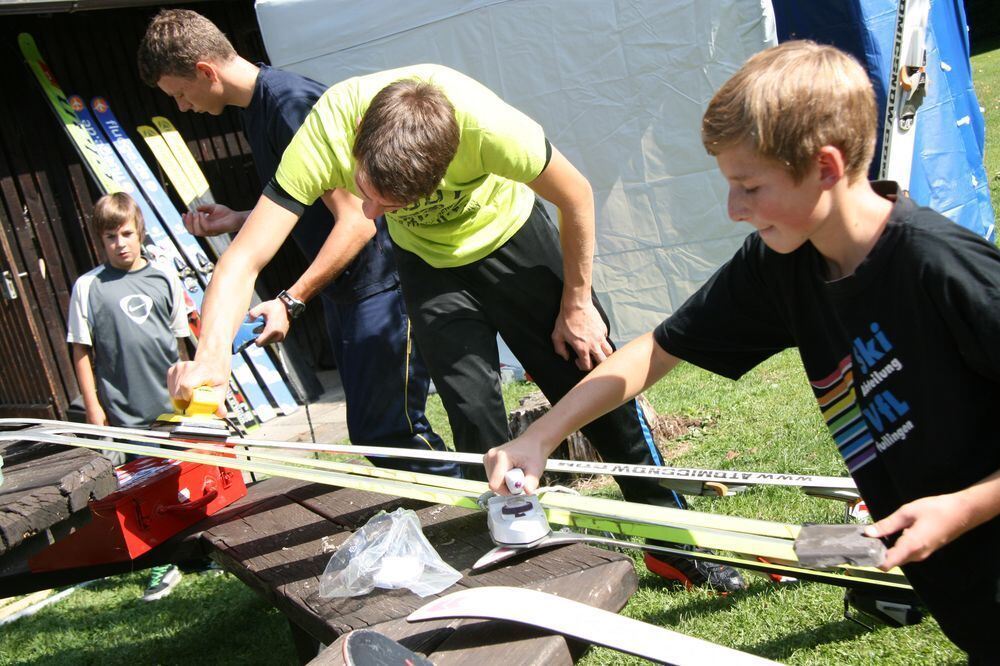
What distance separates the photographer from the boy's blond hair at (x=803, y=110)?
1.51 metres

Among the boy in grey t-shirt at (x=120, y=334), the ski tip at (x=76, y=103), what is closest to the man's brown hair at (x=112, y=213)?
the boy in grey t-shirt at (x=120, y=334)

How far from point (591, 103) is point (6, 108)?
195 inches

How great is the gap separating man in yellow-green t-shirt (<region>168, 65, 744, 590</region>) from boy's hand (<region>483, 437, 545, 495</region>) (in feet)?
2.86

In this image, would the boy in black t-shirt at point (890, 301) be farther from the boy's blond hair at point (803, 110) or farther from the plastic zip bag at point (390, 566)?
the plastic zip bag at point (390, 566)

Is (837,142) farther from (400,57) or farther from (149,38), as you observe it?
(400,57)

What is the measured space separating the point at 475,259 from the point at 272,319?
795 millimetres

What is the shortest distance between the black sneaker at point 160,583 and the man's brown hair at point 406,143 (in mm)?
2775

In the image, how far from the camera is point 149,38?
3338 millimetres

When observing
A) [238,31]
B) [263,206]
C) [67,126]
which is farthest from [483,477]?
[238,31]

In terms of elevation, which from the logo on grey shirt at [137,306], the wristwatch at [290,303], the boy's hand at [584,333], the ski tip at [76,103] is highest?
the ski tip at [76,103]

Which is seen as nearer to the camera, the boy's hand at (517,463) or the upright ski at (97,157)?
the boy's hand at (517,463)

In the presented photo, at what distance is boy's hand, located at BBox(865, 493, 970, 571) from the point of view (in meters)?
1.42

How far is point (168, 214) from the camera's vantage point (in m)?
7.73

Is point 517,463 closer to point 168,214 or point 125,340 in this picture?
point 125,340
